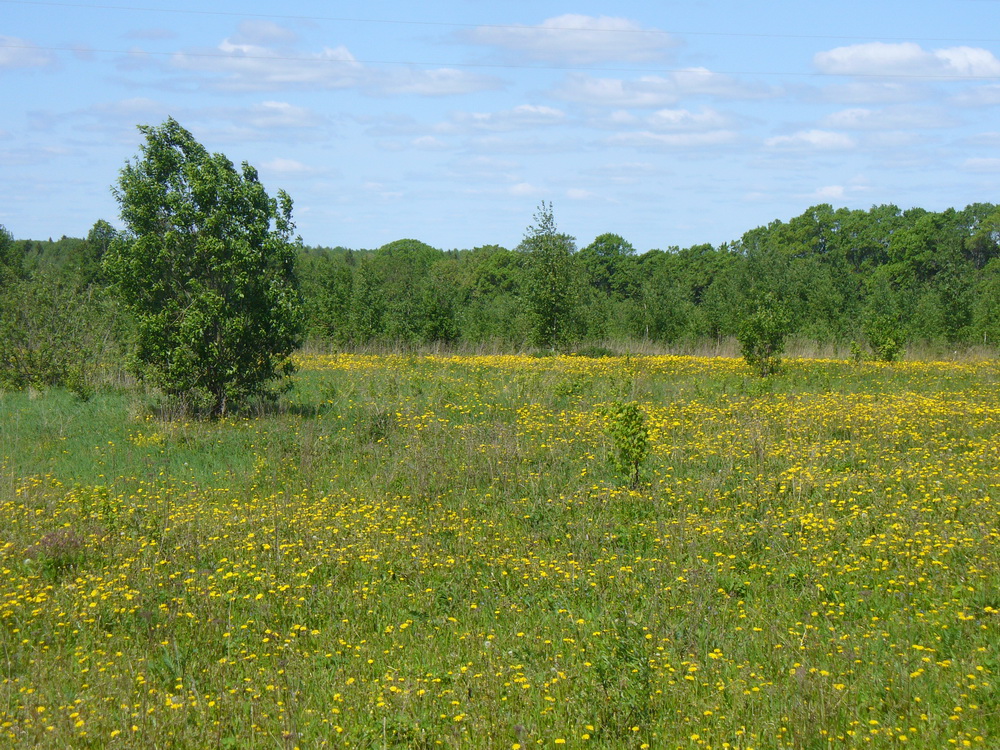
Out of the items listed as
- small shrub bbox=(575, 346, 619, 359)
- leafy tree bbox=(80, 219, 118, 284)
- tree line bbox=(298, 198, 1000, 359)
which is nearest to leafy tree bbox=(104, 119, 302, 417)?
tree line bbox=(298, 198, 1000, 359)

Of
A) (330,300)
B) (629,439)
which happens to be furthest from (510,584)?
(330,300)

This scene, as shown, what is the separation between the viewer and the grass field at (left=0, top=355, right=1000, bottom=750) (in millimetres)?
4535

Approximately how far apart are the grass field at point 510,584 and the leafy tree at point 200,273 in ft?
6.13

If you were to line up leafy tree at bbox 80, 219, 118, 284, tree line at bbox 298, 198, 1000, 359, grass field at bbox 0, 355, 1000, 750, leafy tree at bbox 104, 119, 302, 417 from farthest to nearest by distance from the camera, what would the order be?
leafy tree at bbox 80, 219, 118, 284
tree line at bbox 298, 198, 1000, 359
leafy tree at bbox 104, 119, 302, 417
grass field at bbox 0, 355, 1000, 750

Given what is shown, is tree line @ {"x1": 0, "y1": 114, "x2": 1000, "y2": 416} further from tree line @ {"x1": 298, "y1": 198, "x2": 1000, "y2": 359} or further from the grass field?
the grass field

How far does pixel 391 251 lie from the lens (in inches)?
4146

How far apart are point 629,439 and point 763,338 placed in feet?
38.2

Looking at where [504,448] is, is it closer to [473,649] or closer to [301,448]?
[301,448]

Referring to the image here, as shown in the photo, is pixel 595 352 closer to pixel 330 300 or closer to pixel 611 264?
pixel 330 300

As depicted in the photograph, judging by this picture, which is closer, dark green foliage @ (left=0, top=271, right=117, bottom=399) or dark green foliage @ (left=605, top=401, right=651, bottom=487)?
dark green foliage @ (left=605, top=401, right=651, bottom=487)

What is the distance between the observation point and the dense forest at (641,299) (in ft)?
67.9

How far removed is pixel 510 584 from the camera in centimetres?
669

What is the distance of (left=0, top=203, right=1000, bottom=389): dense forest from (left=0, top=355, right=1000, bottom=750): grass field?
6.36 m

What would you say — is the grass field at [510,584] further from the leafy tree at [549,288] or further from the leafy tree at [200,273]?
the leafy tree at [549,288]
